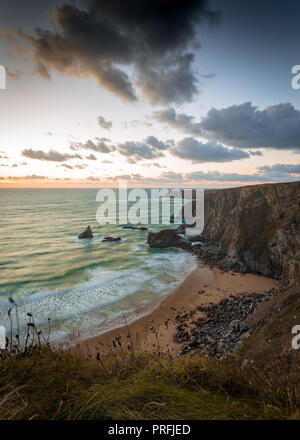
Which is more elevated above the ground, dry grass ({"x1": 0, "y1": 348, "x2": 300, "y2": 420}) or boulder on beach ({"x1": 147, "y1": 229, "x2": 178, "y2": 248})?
dry grass ({"x1": 0, "y1": 348, "x2": 300, "y2": 420})

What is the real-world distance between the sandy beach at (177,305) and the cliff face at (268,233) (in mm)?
2190

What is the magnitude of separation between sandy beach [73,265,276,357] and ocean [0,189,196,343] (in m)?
0.99

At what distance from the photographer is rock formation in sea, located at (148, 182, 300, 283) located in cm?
1874

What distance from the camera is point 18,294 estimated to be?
1870 centimetres

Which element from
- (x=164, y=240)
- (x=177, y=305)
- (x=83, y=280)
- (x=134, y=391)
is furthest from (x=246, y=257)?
(x=134, y=391)

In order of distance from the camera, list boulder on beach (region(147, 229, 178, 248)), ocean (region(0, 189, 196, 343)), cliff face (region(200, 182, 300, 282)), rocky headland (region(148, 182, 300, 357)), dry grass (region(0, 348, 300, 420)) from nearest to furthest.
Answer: dry grass (region(0, 348, 300, 420)), rocky headland (region(148, 182, 300, 357)), ocean (region(0, 189, 196, 343)), cliff face (region(200, 182, 300, 282)), boulder on beach (region(147, 229, 178, 248))

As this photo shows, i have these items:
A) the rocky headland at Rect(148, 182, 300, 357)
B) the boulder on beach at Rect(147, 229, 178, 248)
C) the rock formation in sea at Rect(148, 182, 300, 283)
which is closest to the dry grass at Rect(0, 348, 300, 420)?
the rocky headland at Rect(148, 182, 300, 357)

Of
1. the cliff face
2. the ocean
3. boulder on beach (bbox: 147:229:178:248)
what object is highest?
the cliff face

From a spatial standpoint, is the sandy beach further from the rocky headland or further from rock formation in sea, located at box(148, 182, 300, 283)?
rock formation in sea, located at box(148, 182, 300, 283)

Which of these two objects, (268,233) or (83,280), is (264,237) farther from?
(83,280)

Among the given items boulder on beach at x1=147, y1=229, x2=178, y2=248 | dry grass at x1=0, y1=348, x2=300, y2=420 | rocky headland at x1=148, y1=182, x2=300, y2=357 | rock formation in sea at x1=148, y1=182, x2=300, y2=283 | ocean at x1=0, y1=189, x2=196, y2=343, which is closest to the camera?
dry grass at x1=0, y1=348, x2=300, y2=420

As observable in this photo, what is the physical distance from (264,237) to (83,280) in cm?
2259

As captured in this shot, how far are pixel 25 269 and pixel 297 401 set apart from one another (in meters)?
29.7

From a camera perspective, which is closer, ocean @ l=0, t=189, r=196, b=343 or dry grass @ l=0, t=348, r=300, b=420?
dry grass @ l=0, t=348, r=300, b=420
